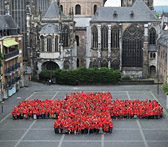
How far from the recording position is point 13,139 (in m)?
32.9

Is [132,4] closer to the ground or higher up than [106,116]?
higher up

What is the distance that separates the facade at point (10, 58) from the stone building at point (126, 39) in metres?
16.0

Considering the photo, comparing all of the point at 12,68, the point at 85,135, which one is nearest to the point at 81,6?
the point at 12,68

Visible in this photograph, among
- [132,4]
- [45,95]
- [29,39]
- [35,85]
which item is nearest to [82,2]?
[132,4]

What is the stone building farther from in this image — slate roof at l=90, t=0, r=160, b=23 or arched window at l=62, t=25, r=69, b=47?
arched window at l=62, t=25, r=69, b=47

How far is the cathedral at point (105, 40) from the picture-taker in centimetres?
6525

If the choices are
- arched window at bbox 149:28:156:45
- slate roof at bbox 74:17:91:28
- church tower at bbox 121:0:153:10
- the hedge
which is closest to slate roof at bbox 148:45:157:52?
arched window at bbox 149:28:156:45

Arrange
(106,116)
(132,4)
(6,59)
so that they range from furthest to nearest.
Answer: (132,4), (6,59), (106,116)

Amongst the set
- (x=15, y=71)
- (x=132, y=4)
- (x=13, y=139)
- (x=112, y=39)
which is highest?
(x=132, y=4)

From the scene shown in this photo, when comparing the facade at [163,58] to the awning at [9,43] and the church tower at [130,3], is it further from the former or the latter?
the awning at [9,43]

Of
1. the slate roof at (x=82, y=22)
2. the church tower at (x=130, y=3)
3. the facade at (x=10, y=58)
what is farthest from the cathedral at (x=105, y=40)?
the facade at (x=10, y=58)

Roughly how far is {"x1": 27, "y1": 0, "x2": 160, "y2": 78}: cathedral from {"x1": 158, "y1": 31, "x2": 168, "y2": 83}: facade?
2.87 m

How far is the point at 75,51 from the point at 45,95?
17.7m

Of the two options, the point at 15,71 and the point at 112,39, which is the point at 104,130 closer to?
the point at 15,71
